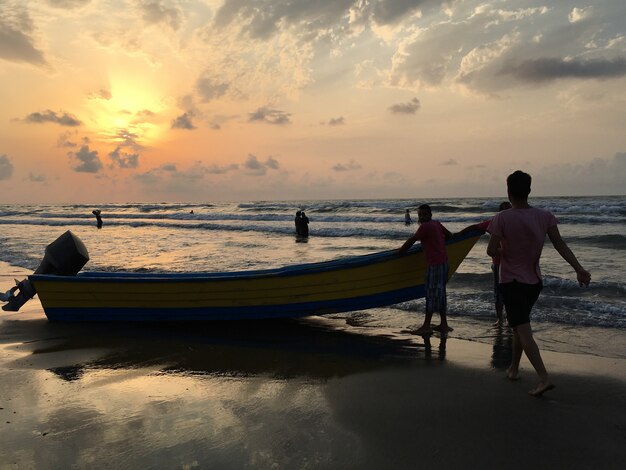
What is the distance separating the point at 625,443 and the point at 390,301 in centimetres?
382

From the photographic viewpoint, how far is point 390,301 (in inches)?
273

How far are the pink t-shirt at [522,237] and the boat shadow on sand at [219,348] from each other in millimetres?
1793

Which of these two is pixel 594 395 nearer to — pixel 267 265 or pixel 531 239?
pixel 531 239

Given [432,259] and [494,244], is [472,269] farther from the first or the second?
[494,244]

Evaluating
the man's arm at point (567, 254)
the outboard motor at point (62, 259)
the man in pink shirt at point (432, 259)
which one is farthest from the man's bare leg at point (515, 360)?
the outboard motor at point (62, 259)

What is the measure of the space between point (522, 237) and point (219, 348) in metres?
3.98

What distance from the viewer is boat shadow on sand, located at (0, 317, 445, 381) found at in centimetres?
516

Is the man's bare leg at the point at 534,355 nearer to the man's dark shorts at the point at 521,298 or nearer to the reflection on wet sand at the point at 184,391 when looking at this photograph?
the man's dark shorts at the point at 521,298

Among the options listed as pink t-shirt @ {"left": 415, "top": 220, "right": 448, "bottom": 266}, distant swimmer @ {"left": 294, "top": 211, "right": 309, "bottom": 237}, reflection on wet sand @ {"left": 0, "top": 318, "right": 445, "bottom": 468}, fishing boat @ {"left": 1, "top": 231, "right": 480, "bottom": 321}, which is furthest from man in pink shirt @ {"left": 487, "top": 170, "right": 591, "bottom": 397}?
distant swimmer @ {"left": 294, "top": 211, "right": 309, "bottom": 237}

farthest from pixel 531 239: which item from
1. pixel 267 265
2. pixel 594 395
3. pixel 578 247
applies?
pixel 578 247

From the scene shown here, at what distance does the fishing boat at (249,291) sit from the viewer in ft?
22.1

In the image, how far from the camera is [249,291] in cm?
687

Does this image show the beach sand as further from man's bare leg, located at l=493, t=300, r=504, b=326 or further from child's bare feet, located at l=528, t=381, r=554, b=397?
man's bare leg, located at l=493, t=300, r=504, b=326

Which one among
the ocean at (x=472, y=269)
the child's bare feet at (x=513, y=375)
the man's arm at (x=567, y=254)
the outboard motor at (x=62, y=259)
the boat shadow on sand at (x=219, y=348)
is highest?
the man's arm at (x=567, y=254)
